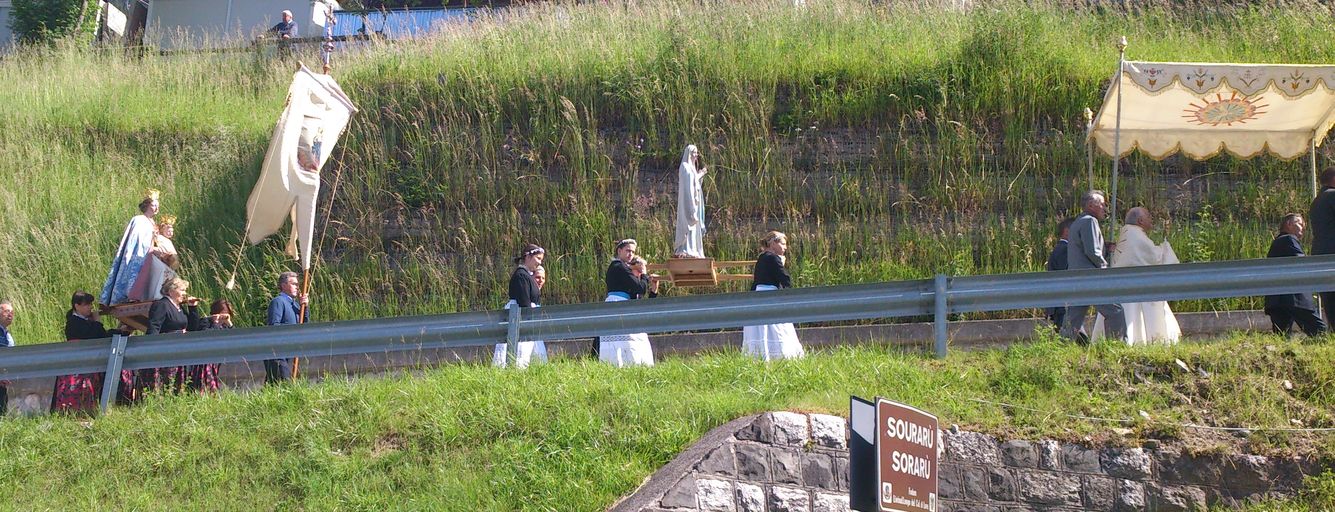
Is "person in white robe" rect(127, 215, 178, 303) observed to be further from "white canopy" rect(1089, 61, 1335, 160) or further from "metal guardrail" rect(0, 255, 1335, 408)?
"white canopy" rect(1089, 61, 1335, 160)

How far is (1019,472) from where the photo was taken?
8.97m

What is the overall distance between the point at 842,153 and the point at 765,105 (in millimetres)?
1129

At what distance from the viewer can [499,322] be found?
1086cm

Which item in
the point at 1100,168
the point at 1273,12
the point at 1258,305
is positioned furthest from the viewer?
the point at 1273,12

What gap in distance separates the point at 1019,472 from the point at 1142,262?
4.61 metres

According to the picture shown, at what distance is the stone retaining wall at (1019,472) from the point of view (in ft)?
28.7

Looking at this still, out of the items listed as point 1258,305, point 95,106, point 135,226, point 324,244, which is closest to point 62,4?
point 95,106

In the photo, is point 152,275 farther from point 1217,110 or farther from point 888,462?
point 1217,110

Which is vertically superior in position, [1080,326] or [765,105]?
[765,105]

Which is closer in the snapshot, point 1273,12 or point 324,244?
point 324,244

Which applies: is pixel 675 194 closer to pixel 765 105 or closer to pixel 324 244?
pixel 765 105

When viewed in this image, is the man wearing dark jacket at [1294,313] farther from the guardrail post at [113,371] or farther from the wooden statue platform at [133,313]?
the wooden statue platform at [133,313]

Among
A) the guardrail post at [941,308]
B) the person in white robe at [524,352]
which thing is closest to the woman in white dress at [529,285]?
the person in white robe at [524,352]

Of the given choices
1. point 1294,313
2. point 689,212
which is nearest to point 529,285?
point 689,212
